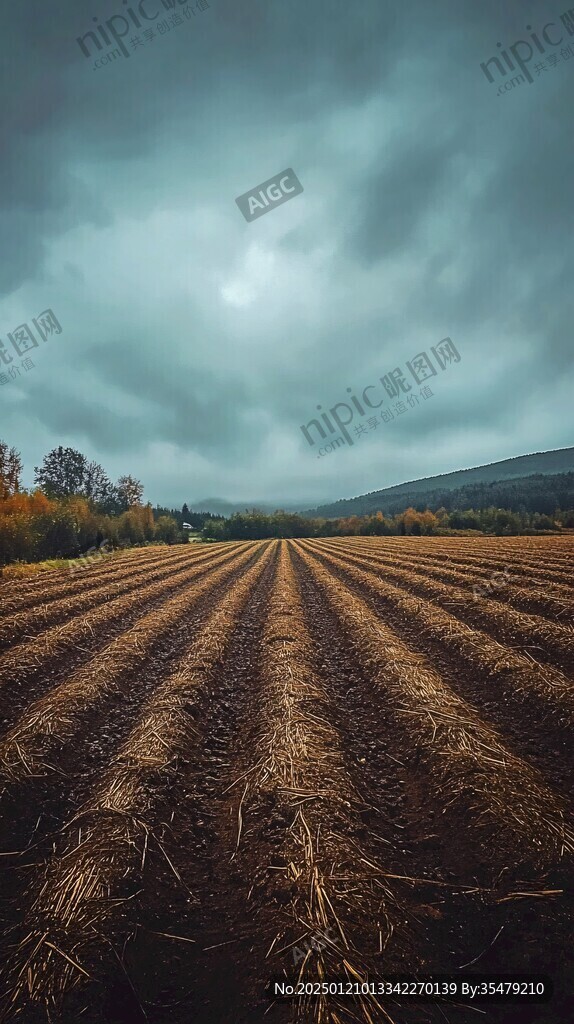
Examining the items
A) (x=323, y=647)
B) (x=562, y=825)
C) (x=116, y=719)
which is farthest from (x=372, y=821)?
(x=323, y=647)

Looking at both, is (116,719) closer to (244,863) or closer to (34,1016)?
(244,863)

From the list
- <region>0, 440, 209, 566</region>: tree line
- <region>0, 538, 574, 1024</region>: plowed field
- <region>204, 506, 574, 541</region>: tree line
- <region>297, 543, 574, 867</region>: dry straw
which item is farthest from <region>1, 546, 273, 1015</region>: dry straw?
<region>204, 506, 574, 541</region>: tree line

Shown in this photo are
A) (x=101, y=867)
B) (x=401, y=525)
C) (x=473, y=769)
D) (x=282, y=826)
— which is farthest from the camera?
(x=401, y=525)

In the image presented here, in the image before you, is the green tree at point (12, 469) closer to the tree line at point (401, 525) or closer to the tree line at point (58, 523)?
the tree line at point (58, 523)

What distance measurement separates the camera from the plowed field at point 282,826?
10.3 feet

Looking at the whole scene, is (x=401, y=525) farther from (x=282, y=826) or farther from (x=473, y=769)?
(x=282, y=826)

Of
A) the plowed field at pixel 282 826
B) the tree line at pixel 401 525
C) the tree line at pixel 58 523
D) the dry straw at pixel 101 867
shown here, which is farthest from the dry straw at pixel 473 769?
the tree line at pixel 401 525

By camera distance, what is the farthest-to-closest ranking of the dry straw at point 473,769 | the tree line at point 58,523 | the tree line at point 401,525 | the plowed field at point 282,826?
the tree line at point 401,525 < the tree line at point 58,523 < the dry straw at point 473,769 < the plowed field at point 282,826

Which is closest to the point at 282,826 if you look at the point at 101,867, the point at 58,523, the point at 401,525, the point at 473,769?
the point at 101,867

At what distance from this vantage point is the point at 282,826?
4.76 meters

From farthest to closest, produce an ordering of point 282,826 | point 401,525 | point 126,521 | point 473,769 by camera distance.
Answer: point 401,525, point 126,521, point 473,769, point 282,826

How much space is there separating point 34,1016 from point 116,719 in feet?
17.8

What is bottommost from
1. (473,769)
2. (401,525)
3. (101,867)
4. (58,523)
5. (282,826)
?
(401,525)

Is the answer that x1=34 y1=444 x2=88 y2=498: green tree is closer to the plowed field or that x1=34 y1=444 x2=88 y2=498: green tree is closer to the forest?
the forest
